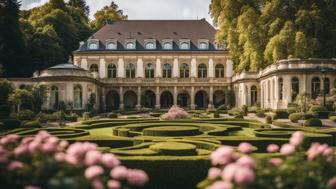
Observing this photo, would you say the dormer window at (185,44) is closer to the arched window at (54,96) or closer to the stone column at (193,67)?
the stone column at (193,67)

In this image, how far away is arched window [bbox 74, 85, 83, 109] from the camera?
5256 centimetres

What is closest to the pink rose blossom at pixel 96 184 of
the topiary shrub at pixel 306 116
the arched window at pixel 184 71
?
the topiary shrub at pixel 306 116

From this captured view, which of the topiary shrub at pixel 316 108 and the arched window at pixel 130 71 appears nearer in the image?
the topiary shrub at pixel 316 108

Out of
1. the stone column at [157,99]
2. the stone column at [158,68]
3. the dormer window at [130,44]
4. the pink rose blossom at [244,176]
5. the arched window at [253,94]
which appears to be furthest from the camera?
the stone column at [158,68]

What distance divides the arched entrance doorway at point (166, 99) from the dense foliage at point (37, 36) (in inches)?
702

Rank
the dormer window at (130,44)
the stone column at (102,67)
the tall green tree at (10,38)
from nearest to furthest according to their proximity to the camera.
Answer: the tall green tree at (10,38), the stone column at (102,67), the dormer window at (130,44)

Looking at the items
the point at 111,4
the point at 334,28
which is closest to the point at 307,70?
the point at 334,28

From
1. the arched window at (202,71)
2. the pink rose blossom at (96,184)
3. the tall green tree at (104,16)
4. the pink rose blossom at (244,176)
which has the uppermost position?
the tall green tree at (104,16)

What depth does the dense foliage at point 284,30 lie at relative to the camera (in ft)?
149

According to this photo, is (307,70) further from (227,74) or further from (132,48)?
(132,48)

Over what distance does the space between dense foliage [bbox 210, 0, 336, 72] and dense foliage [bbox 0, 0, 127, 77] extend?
28.7 metres

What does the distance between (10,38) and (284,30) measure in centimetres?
3580

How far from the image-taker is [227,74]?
67562 millimetres

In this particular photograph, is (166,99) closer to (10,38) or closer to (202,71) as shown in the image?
(202,71)
